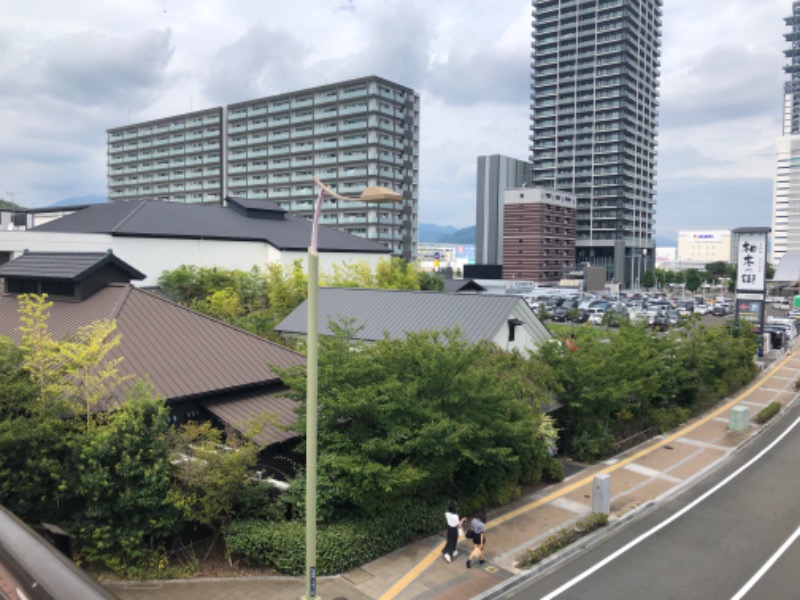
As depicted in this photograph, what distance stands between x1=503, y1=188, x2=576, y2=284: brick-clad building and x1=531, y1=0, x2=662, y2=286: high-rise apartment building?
16.3m

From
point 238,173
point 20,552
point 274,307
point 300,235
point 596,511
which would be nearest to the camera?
point 20,552

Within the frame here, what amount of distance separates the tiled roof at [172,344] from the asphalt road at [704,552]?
10244mm

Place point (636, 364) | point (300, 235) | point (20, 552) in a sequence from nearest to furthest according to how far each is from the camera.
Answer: point (20, 552)
point (636, 364)
point (300, 235)

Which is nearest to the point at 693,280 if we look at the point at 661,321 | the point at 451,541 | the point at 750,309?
the point at 661,321

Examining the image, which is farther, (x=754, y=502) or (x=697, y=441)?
(x=697, y=441)

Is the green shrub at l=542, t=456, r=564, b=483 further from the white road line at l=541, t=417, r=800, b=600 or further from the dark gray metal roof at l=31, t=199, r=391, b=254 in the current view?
the dark gray metal roof at l=31, t=199, r=391, b=254

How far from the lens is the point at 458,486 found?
1791 cm

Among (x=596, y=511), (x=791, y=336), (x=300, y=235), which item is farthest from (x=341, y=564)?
(x=791, y=336)

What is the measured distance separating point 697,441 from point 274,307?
2738cm

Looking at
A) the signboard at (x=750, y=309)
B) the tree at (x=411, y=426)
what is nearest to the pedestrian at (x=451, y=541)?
the tree at (x=411, y=426)

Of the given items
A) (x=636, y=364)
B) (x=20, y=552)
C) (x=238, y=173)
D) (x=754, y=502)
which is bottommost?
(x=754, y=502)

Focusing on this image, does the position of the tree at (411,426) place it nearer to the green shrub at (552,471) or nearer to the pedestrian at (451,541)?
the pedestrian at (451,541)

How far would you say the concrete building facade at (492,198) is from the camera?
158 meters

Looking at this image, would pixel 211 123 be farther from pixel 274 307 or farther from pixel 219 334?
pixel 219 334
